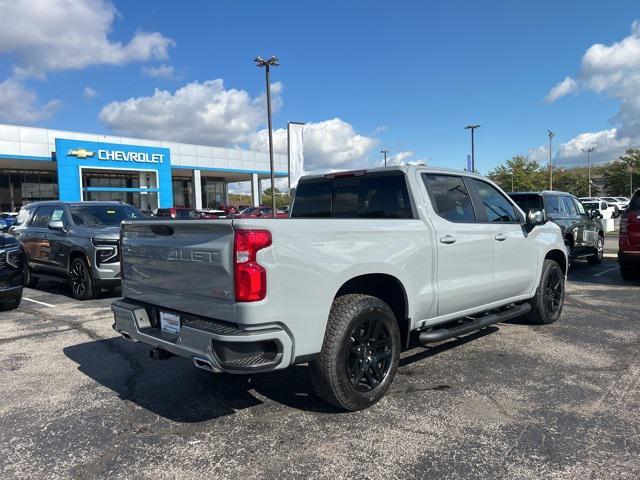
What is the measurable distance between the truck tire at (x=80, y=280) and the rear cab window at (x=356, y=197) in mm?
4825

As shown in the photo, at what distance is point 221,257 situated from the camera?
3.15 meters

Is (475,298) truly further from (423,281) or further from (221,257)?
(221,257)

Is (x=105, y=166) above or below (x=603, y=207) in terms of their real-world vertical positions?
above

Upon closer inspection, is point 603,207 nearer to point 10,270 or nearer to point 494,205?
point 494,205

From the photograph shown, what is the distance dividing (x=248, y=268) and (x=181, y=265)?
715mm

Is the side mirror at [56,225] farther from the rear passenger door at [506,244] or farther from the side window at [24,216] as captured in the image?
the rear passenger door at [506,244]

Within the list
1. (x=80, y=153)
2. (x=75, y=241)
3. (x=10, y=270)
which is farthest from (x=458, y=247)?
(x=80, y=153)

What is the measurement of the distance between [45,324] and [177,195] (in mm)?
48294

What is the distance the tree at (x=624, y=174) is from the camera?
63.9m

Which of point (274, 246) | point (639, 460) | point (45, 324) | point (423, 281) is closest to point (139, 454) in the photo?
point (274, 246)

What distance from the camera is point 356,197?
484 cm

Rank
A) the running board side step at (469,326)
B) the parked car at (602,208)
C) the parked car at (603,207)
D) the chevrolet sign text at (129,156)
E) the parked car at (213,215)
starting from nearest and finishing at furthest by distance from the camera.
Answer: the parked car at (213,215)
the running board side step at (469,326)
the parked car at (602,208)
the parked car at (603,207)
the chevrolet sign text at (129,156)

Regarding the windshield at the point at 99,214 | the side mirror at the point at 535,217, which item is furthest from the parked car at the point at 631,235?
the windshield at the point at 99,214

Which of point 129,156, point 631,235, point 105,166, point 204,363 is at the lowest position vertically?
point 204,363
